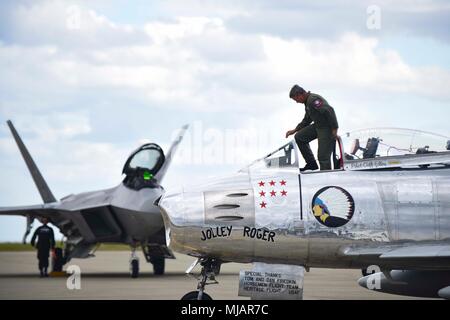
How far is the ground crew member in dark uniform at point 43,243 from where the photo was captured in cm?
2294

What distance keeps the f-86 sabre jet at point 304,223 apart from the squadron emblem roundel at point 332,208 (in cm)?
1

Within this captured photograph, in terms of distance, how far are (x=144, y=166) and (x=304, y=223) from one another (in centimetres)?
1196

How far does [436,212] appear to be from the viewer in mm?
10453

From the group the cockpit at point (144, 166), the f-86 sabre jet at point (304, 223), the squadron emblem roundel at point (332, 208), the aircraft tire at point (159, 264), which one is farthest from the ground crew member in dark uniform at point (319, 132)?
the aircraft tire at point (159, 264)

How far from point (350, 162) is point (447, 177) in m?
1.09

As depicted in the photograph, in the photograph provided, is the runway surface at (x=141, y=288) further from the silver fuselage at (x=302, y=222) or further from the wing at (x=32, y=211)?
the silver fuselage at (x=302, y=222)

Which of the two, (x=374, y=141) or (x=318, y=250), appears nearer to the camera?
(x=318, y=250)

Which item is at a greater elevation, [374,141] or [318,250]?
[374,141]

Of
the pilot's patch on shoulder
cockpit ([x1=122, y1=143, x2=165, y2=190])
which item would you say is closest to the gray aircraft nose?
the pilot's patch on shoulder

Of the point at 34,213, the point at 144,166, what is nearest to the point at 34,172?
the point at 34,213

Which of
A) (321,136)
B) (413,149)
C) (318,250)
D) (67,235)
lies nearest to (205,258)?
(318,250)
